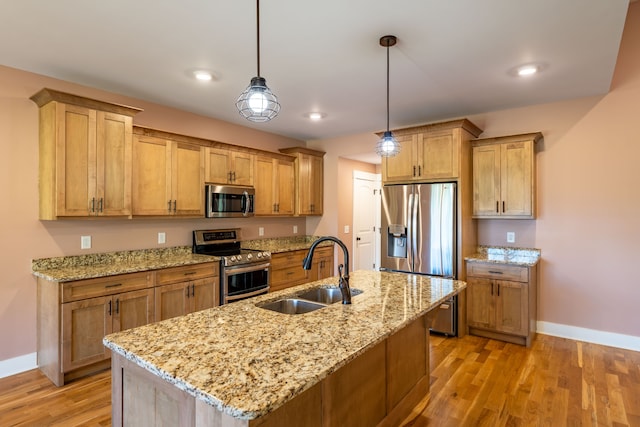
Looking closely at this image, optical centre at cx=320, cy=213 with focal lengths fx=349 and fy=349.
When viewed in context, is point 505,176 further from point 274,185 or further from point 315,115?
point 274,185

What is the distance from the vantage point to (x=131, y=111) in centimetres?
339

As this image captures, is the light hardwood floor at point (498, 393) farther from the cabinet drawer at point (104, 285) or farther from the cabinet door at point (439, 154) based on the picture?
the cabinet door at point (439, 154)

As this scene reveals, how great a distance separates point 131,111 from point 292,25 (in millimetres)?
1971

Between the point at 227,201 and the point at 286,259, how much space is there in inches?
43.4

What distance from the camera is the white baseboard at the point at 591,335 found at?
3542mm

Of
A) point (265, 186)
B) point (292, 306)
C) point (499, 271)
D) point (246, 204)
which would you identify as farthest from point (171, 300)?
point (499, 271)

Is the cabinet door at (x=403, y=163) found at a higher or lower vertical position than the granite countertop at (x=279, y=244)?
higher

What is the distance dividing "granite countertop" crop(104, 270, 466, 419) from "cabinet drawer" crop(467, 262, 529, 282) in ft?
6.62

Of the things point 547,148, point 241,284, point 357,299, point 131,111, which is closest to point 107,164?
point 131,111

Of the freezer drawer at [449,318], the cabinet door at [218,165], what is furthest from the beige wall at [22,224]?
the freezer drawer at [449,318]

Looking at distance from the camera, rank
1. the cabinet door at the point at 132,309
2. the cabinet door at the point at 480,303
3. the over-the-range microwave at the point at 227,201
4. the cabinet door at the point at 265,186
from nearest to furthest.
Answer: the cabinet door at the point at 132,309 < the cabinet door at the point at 480,303 < the over-the-range microwave at the point at 227,201 < the cabinet door at the point at 265,186

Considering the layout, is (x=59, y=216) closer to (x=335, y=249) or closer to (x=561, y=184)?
(x=335, y=249)

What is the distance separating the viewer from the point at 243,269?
4.04 metres

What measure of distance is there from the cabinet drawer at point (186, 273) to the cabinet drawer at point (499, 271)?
2.86 metres
